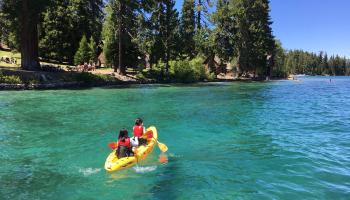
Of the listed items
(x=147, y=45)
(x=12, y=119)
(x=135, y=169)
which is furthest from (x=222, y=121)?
(x=147, y=45)

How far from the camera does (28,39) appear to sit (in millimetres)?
46469

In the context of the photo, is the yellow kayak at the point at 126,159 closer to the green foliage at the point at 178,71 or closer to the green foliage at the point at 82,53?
the green foliage at the point at 178,71

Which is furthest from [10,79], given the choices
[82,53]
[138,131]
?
[138,131]

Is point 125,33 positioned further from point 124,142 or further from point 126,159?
point 126,159

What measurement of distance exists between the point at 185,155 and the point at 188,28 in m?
63.8

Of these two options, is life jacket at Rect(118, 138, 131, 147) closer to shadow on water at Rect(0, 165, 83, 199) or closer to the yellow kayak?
the yellow kayak

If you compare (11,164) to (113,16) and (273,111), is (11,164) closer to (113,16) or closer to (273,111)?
(273,111)

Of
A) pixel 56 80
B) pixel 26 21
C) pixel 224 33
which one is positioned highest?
pixel 224 33

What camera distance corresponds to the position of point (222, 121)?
22781mm

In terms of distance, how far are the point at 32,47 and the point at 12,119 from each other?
2824 cm

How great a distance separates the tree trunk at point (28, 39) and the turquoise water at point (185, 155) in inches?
805

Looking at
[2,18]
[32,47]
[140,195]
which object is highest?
[2,18]

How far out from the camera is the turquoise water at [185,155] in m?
11.0

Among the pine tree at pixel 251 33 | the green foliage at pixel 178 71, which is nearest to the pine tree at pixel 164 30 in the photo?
the green foliage at pixel 178 71
